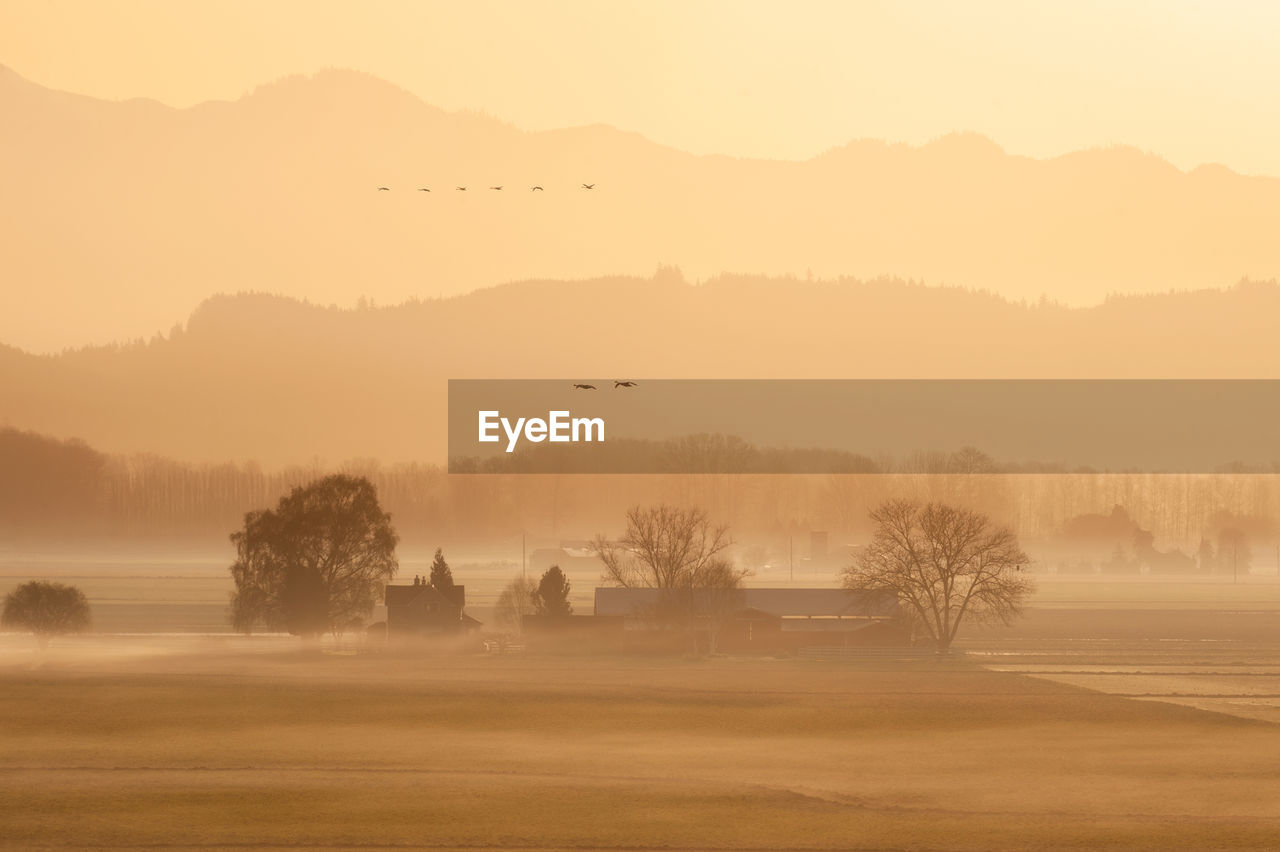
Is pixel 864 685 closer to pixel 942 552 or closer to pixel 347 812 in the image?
pixel 942 552

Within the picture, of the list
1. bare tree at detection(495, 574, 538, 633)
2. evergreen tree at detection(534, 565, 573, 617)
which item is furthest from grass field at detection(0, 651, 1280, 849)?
bare tree at detection(495, 574, 538, 633)

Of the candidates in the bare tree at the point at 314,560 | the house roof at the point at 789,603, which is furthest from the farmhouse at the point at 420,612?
the house roof at the point at 789,603

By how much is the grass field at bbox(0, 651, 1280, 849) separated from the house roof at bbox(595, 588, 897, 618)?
25129 mm

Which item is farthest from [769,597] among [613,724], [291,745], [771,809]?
[771,809]

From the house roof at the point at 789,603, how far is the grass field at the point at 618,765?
82.4ft

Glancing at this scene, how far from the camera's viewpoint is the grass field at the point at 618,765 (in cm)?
3828

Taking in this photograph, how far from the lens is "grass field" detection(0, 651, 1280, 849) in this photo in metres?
38.3

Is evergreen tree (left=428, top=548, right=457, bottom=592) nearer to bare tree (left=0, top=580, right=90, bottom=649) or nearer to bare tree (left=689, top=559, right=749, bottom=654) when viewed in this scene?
bare tree (left=689, top=559, right=749, bottom=654)

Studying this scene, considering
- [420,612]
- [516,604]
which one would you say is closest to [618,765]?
[420,612]

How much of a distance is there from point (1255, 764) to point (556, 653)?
5350cm

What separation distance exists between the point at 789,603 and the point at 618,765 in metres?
59.8

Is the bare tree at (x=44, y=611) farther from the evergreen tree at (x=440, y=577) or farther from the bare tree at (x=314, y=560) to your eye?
the evergreen tree at (x=440, y=577)

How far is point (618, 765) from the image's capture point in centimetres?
4881

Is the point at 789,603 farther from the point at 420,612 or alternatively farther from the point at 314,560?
the point at 314,560
